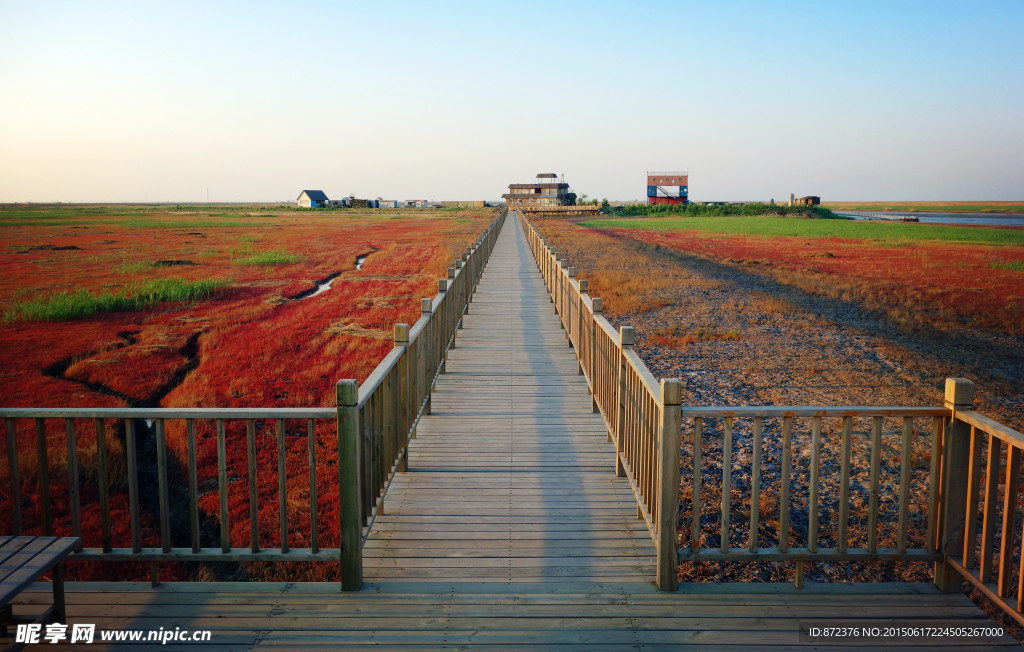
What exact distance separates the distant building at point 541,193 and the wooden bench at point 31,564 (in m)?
110

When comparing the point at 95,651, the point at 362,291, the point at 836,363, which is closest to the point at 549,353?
the point at 836,363

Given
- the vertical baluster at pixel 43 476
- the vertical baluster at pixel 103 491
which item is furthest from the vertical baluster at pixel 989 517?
the vertical baluster at pixel 43 476

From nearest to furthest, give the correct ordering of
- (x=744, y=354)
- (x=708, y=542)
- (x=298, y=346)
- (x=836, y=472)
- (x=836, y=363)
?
(x=708, y=542) → (x=836, y=472) → (x=836, y=363) → (x=744, y=354) → (x=298, y=346)

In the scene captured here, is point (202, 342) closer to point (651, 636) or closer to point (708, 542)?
point (708, 542)

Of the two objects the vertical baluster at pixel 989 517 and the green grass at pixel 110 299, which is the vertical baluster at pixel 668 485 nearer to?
the vertical baluster at pixel 989 517

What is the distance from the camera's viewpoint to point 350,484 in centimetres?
352

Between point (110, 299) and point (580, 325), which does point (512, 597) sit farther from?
point (110, 299)

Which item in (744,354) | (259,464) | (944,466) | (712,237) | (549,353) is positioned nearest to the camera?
(944,466)

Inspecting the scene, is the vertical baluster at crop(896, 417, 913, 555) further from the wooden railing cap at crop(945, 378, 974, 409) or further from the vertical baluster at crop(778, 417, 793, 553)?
the vertical baluster at crop(778, 417, 793, 553)

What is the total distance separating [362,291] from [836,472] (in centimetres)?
1837

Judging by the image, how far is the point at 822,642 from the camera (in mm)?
3180

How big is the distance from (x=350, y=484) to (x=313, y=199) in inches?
5918

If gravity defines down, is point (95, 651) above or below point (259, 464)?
above

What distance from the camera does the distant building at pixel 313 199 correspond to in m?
146
